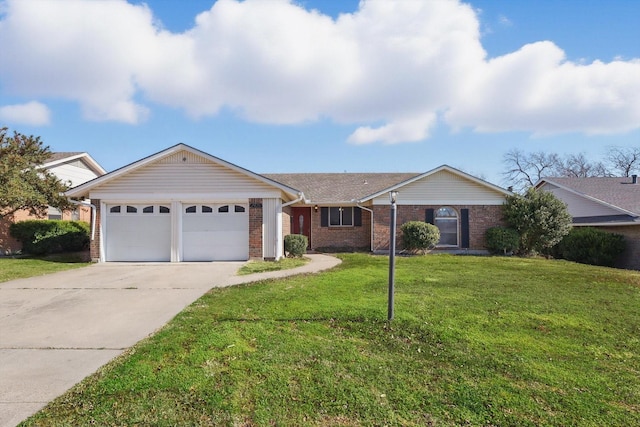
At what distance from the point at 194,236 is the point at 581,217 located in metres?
19.1

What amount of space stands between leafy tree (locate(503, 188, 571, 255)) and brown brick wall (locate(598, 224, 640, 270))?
216 cm

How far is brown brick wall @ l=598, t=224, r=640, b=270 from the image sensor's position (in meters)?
15.0

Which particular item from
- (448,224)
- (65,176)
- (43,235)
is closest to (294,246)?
(448,224)

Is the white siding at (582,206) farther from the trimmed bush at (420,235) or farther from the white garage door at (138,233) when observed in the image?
the white garage door at (138,233)

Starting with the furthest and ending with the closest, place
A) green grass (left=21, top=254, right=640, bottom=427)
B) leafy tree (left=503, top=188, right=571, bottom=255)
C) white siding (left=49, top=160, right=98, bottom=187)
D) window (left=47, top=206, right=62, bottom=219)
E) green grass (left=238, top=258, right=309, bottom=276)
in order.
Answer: white siding (left=49, top=160, right=98, bottom=187)
window (left=47, top=206, right=62, bottom=219)
leafy tree (left=503, top=188, right=571, bottom=255)
green grass (left=238, top=258, right=309, bottom=276)
green grass (left=21, top=254, right=640, bottom=427)

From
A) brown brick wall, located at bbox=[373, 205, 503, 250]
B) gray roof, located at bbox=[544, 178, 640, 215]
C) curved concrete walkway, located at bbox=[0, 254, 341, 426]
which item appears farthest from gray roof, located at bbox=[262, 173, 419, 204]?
gray roof, located at bbox=[544, 178, 640, 215]

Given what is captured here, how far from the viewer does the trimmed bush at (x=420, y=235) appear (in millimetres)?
16094

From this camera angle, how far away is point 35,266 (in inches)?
498

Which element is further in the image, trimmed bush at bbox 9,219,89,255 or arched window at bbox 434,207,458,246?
arched window at bbox 434,207,458,246

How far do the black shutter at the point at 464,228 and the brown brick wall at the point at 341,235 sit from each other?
434cm

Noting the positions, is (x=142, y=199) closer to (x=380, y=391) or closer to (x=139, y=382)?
(x=139, y=382)

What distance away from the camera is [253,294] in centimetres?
769

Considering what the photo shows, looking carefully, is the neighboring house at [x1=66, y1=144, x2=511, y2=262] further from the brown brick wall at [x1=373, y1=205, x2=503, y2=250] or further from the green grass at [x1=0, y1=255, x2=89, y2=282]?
the brown brick wall at [x1=373, y1=205, x2=503, y2=250]

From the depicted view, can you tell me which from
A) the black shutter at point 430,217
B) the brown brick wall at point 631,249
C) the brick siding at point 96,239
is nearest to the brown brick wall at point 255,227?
the brick siding at point 96,239
